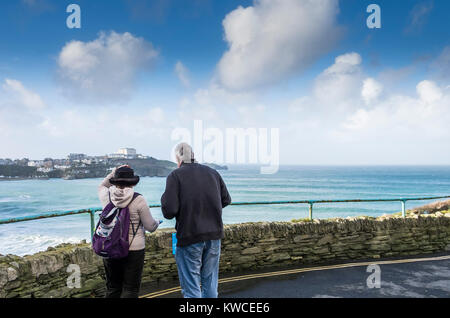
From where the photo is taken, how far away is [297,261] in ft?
22.5

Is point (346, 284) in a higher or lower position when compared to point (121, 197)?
lower

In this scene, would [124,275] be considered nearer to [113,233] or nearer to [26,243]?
[113,233]

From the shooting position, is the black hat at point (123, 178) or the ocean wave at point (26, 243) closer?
the black hat at point (123, 178)

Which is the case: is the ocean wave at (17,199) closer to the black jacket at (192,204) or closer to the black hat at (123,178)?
the black hat at (123,178)

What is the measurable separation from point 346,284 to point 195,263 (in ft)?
10.5

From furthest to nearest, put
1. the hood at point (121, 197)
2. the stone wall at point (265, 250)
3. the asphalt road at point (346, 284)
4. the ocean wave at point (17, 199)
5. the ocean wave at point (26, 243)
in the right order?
the ocean wave at point (17, 199), the ocean wave at point (26, 243), the asphalt road at point (346, 284), the stone wall at point (265, 250), the hood at point (121, 197)

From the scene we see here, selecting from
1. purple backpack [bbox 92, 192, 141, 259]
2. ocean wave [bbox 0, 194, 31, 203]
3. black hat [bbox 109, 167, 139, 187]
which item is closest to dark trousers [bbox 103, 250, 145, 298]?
purple backpack [bbox 92, 192, 141, 259]

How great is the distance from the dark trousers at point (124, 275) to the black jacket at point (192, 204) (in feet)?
1.56

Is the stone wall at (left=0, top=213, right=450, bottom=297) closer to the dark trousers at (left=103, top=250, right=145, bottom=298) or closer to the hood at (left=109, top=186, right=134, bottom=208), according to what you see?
the dark trousers at (left=103, top=250, right=145, bottom=298)

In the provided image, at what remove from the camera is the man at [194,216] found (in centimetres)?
333

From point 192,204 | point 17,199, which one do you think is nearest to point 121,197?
point 192,204

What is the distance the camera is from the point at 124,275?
11.3 feet

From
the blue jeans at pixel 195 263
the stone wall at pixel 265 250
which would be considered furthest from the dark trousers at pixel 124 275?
the stone wall at pixel 265 250

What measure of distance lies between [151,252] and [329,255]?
11.7ft
